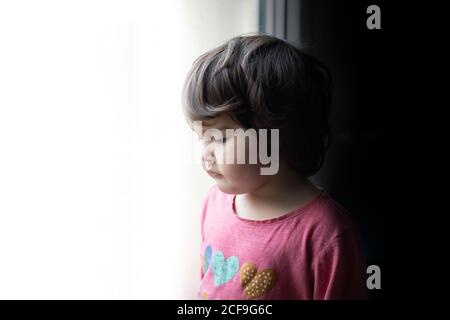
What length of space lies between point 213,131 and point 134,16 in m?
0.23

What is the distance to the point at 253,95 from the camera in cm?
60

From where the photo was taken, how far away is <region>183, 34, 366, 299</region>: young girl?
598mm

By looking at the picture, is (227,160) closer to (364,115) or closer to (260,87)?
(260,87)

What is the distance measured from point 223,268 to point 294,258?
0.39 ft

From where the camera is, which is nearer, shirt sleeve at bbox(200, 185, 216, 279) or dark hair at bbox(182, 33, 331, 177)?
dark hair at bbox(182, 33, 331, 177)

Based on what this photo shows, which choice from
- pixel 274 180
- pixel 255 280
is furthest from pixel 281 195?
pixel 255 280

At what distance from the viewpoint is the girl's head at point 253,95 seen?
1.97 ft

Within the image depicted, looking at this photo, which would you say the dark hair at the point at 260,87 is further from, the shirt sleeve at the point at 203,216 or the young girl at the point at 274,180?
the shirt sleeve at the point at 203,216

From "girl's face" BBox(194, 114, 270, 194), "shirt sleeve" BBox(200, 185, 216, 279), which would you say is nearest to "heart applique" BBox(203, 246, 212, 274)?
"shirt sleeve" BBox(200, 185, 216, 279)

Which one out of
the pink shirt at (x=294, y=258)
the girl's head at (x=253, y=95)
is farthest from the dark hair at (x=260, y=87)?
the pink shirt at (x=294, y=258)

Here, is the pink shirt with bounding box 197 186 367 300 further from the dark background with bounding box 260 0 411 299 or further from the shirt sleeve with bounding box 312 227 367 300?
the dark background with bounding box 260 0 411 299

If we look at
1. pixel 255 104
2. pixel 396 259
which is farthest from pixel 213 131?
pixel 396 259

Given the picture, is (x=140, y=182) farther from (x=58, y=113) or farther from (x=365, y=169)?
(x=365, y=169)

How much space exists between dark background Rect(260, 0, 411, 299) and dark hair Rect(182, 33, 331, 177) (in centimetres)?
10
